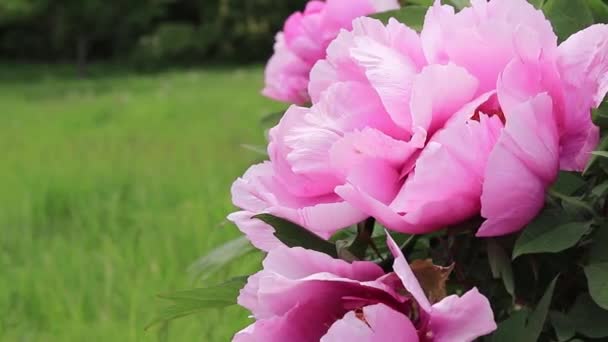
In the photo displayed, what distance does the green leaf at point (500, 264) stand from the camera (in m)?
0.57

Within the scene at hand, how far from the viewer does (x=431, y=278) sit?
567 mm

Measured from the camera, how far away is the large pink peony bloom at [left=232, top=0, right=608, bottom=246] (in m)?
0.56

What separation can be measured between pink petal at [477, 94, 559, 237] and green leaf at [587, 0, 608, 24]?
18 centimetres

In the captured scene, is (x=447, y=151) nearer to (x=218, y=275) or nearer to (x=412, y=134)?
(x=412, y=134)

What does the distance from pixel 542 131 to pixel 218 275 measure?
1.60 meters

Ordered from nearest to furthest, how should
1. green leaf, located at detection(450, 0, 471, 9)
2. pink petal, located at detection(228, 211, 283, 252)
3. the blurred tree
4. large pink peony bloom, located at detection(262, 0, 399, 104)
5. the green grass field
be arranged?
pink petal, located at detection(228, 211, 283, 252) → green leaf, located at detection(450, 0, 471, 9) → large pink peony bloom, located at detection(262, 0, 399, 104) → the green grass field → the blurred tree

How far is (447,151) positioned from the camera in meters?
0.56

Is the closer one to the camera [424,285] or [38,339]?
[424,285]

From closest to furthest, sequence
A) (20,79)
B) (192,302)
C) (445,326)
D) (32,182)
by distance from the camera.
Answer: (445,326) < (192,302) < (32,182) < (20,79)

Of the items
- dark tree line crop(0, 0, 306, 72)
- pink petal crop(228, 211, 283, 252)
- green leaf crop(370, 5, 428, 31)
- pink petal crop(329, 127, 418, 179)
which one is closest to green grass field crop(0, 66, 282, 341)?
green leaf crop(370, 5, 428, 31)

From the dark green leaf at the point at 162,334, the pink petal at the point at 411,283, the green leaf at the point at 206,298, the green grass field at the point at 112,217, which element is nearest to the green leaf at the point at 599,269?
the pink petal at the point at 411,283

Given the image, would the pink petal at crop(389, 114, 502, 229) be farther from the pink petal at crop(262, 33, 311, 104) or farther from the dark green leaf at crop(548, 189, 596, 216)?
the pink petal at crop(262, 33, 311, 104)

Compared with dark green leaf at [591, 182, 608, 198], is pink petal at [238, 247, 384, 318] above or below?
below

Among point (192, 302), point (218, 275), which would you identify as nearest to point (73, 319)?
point (218, 275)
